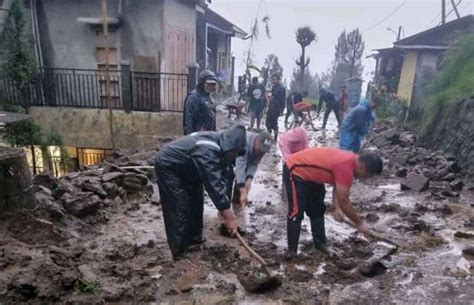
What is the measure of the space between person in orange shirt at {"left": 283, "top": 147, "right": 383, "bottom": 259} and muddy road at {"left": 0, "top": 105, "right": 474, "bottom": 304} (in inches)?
13.9

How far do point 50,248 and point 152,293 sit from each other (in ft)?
4.01

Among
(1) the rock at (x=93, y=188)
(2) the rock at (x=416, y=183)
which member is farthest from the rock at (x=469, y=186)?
(1) the rock at (x=93, y=188)

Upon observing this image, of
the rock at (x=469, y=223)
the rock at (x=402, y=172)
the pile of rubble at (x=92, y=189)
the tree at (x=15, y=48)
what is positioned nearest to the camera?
the pile of rubble at (x=92, y=189)

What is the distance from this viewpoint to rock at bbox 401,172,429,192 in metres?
6.54

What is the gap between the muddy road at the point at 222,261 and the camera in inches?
130

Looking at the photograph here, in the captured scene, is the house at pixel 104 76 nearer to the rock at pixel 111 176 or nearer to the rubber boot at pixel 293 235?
the rock at pixel 111 176

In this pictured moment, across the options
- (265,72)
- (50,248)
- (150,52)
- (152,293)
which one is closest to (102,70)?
(150,52)

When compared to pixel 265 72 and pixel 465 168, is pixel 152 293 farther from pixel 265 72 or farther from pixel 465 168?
pixel 265 72

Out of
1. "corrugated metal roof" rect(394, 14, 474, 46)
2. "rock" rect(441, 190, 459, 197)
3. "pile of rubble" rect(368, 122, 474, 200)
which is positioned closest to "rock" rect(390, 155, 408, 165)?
"pile of rubble" rect(368, 122, 474, 200)

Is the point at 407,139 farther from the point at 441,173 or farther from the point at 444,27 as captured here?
the point at 444,27

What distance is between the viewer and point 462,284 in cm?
360

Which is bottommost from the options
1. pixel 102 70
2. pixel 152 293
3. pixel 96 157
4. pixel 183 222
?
pixel 96 157

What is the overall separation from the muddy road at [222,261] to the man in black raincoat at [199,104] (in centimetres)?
131

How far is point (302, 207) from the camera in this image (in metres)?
3.93
